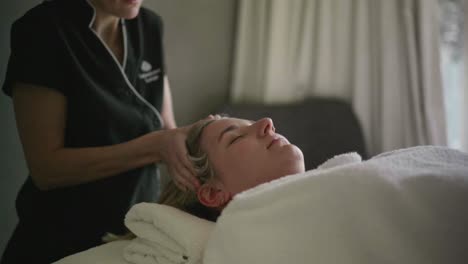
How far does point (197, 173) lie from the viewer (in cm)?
119

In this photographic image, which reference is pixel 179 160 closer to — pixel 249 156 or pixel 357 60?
pixel 249 156

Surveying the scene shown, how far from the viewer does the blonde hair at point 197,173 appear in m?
1.20

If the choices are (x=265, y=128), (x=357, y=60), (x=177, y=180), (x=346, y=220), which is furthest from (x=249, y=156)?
(x=357, y=60)

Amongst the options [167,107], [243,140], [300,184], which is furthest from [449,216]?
[167,107]

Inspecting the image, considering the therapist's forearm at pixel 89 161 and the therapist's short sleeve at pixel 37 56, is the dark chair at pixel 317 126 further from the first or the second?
the therapist's short sleeve at pixel 37 56

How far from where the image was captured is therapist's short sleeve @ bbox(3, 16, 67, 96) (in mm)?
1230

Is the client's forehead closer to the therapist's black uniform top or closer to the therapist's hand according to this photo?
the therapist's hand

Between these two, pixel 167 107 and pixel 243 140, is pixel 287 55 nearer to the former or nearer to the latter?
pixel 167 107

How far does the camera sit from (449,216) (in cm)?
81

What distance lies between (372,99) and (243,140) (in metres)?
1.21

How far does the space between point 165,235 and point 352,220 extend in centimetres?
38

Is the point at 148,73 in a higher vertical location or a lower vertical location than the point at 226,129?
higher

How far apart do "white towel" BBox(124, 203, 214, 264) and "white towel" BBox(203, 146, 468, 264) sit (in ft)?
0.24

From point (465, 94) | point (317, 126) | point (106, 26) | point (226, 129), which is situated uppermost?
point (106, 26)
